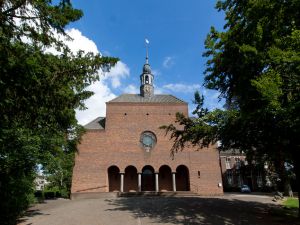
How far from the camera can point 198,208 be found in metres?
16.9

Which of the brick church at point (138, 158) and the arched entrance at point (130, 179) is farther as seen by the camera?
the arched entrance at point (130, 179)

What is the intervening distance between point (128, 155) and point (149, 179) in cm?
454

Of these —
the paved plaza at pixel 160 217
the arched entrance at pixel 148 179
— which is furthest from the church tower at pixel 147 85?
the paved plaza at pixel 160 217

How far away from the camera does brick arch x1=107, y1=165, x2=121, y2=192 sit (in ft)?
112

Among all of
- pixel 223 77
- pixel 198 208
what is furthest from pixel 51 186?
pixel 223 77

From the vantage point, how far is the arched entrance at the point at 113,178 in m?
34.3

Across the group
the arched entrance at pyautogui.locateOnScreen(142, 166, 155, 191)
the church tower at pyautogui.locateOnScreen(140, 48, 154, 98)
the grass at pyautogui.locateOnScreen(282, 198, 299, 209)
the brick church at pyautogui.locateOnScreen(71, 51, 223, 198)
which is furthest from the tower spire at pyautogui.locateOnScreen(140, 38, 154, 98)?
the grass at pyautogui.locateOnScreen(282, 198, 299, 209)

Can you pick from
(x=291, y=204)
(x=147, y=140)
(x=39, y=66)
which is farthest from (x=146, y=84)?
(x=39, y=66)

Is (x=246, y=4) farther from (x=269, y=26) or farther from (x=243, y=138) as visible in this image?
(x=243, y=138)

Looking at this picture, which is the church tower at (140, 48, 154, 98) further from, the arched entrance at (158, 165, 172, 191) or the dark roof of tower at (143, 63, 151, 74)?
the arched entrance at (158, 165, 172, 191)

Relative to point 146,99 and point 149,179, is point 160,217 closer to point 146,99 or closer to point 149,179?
point 149,179

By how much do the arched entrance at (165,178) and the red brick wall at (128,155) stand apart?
63.6 inches

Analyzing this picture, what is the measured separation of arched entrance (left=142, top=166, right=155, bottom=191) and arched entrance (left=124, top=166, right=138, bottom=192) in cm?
129

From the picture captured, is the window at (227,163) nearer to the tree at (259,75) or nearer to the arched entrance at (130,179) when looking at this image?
the arched entrance at (130,179)
